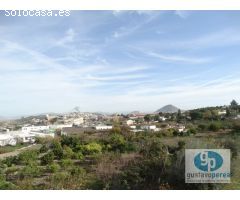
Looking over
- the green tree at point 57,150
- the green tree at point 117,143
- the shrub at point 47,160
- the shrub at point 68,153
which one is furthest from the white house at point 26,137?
the green tree at point 117,143

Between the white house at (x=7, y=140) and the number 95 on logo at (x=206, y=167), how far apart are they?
676 centimetres

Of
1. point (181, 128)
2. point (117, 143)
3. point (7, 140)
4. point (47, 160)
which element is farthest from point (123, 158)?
point (7, 140)

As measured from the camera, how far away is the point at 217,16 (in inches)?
238

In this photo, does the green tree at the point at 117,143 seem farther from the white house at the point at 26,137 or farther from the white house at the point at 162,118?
the white house at the point at 26,137

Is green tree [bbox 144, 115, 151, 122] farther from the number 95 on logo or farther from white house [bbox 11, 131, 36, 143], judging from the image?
the number 95 on logo

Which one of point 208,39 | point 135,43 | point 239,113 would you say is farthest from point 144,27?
point 239,113

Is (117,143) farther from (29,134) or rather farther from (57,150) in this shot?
(29,134)

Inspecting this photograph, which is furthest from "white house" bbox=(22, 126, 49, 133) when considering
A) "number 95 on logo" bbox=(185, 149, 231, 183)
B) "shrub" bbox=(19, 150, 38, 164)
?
"number 95 on logo" bbox=(185, 149, 231, 183)

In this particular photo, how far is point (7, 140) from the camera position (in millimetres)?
10523

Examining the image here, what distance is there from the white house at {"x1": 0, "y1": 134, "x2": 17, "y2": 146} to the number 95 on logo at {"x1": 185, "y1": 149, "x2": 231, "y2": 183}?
22.2 ft

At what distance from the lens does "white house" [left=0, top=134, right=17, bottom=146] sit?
998cm
